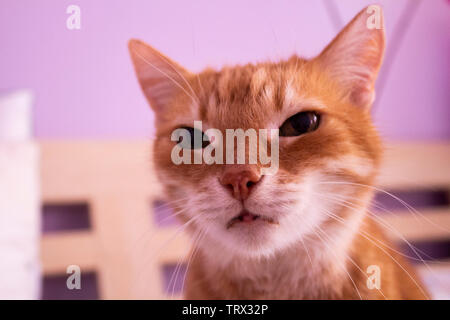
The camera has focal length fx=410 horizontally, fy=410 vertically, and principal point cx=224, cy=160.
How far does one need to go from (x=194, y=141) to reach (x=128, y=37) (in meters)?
0.17

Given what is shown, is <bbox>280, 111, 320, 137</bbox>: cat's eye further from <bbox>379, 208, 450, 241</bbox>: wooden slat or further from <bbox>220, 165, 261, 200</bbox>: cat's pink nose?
<bbox>379, 208, 450, 241</bbox>: wooden slat

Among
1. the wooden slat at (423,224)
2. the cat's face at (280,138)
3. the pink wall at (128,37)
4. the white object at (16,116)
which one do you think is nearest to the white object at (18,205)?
the white object at (16,116)

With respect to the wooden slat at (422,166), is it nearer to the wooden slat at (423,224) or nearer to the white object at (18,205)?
the wooden slat at (423,224)

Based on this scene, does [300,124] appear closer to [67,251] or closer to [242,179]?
[242,179]

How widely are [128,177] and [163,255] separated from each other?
195 mm

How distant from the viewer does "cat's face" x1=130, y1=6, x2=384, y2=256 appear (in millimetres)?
483

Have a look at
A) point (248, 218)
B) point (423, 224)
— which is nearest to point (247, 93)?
point (248, 218)

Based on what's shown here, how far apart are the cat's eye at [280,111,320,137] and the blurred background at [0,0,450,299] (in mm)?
104

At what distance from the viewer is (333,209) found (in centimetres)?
54

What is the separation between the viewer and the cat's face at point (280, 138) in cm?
48

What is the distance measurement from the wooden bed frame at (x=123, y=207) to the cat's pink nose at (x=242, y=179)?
33 cm

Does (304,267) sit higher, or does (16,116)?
(16,116)

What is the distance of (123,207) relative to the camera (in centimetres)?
90

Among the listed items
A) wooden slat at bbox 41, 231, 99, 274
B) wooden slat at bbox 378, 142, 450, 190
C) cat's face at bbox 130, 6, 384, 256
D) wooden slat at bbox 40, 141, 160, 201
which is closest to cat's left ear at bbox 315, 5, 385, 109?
cat's face at bbox 130, 6, 384, 256
